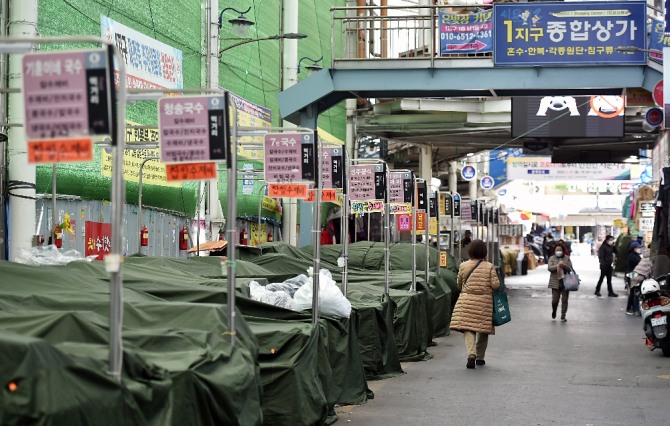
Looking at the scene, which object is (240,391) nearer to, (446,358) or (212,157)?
(212,157)

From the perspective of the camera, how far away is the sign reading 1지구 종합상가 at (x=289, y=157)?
414 inches

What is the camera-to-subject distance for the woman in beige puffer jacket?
1509cm

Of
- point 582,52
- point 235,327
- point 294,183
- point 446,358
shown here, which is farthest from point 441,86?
point 235,327

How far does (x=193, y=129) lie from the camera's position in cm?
814

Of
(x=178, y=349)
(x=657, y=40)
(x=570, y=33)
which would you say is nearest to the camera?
(x=178, y=349)

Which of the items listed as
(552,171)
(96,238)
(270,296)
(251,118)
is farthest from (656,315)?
(552,171)

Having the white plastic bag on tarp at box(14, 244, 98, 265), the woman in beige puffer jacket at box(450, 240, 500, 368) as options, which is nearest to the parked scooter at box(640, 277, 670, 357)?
the woman in beige puffer jacket at box(450, 240, 500, 368)

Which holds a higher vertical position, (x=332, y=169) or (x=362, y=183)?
(x=332, y=169)

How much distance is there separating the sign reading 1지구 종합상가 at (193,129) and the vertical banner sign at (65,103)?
1.70 meters

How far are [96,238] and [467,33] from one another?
8.10 m

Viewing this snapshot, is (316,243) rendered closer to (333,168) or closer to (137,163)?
(333,168)

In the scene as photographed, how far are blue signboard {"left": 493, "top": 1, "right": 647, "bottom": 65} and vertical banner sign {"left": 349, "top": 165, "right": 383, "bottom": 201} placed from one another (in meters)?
5.53

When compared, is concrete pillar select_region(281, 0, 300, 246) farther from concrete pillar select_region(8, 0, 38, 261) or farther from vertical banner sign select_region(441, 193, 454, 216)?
concrete pillar select_region(8, 0, 38, 261)

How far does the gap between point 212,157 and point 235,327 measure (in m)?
1.38
